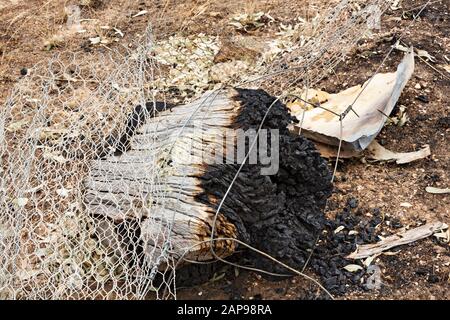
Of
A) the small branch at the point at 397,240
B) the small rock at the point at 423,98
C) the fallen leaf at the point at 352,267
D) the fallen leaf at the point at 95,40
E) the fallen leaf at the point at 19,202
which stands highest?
the fallen leaf at the point at 19,202

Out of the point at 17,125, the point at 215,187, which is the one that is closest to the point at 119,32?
the point at 17,125

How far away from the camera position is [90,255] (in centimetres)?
228

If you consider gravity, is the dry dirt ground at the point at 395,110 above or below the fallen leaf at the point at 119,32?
above

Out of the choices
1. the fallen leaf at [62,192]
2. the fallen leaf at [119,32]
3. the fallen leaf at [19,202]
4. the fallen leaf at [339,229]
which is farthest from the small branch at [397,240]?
the fallen leaf at [119,32]

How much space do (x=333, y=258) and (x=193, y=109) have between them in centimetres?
79

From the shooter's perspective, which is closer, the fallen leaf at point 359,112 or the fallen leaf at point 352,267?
the fallen leaf at point 352,267

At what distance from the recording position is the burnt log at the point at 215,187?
2.16 metres

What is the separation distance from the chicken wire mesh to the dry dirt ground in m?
0.20

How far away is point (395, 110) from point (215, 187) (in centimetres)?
137

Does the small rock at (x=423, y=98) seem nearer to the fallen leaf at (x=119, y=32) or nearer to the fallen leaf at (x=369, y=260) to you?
the fallen leaf at (x=369, y=260)

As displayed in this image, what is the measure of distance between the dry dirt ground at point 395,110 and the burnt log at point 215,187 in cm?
20

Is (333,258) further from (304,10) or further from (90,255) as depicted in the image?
(304,10)

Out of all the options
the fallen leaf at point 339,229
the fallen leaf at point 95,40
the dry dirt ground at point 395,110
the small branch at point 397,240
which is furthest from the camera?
the fallen leaf at point 95,40

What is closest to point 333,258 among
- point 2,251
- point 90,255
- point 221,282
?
point 221,282
